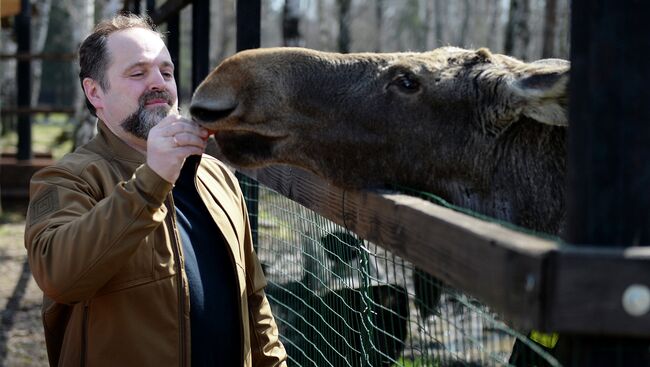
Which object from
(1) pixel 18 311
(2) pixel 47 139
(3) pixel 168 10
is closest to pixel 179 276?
(3) pixel 168 10

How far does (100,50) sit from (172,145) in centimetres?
83

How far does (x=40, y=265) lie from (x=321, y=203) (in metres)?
1.06

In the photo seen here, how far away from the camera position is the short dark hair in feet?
10.6

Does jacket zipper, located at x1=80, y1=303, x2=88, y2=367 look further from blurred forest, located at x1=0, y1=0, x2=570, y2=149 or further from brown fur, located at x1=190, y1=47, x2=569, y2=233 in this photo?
blurred forest, located at x1=0, y1=0, x2=570, y2=149

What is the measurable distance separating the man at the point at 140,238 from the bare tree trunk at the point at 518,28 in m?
17.0

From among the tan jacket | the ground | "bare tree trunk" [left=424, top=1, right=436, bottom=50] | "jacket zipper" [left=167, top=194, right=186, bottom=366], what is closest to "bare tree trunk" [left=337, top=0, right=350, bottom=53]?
"bare tree trunk" [left=424, top=1, right=436, bottom=50]

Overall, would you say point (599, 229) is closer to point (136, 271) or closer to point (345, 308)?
point (136, 271)

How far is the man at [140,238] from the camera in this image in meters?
2.59

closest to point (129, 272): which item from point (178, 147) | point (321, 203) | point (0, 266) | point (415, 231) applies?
point (178, 147)

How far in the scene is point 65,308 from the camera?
3.07 m

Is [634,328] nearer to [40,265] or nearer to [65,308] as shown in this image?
[40,265]

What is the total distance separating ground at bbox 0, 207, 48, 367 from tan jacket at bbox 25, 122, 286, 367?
400cm

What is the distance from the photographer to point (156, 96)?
10.4ft

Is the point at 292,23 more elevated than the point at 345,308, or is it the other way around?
the point at 292,23
